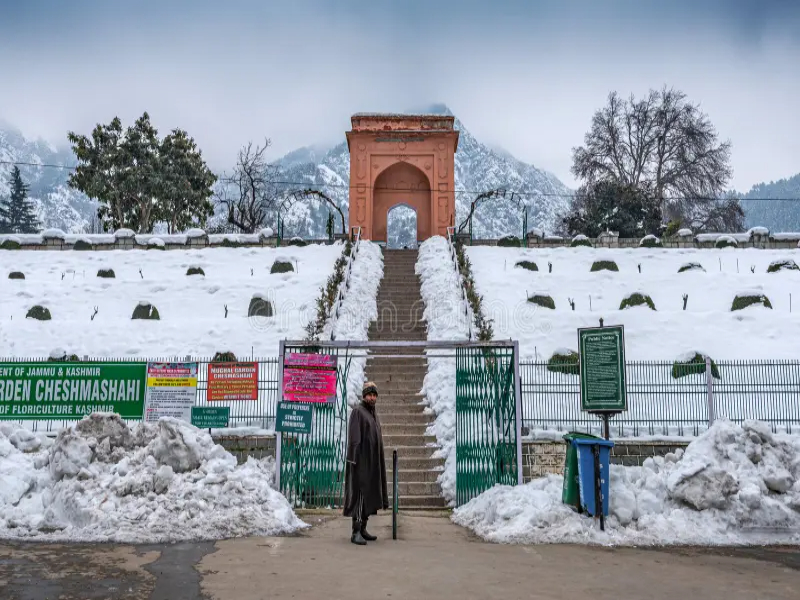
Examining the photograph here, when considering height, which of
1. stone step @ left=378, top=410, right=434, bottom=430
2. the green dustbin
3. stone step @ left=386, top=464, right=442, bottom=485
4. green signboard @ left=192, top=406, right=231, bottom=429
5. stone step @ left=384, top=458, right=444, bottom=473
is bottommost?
stone step @ left=386, top=464, right=442, bottom=485

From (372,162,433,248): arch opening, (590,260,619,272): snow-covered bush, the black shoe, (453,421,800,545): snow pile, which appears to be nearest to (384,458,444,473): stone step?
(453,421,800,545): snow pile

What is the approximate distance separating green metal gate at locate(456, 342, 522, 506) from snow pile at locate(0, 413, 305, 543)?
105 inches

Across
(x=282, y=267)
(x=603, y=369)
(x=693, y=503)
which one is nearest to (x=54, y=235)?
(x=282, y=267)

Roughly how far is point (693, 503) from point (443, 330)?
379 inches

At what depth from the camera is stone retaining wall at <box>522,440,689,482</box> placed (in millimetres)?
11133

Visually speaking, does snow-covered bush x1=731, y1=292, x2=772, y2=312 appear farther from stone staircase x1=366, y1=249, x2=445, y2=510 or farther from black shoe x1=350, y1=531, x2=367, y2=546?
black shoe x1=350, y1=531, x2=367, y2=546

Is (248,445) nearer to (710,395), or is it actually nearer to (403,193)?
(710,395)

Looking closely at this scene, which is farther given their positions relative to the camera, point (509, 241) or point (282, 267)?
point (509, 241)

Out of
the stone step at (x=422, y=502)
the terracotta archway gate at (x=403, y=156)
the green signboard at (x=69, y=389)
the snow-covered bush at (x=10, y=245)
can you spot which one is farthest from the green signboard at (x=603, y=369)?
the snow-covered bush at (x=10, y=245)

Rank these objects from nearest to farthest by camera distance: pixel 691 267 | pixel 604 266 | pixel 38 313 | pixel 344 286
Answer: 1. pixel 38 313
2. pixel 344 286
3. pixel 691 267
4. pixel 604 266

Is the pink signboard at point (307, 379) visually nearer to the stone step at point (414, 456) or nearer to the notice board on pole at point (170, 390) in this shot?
the notice board on pole at point (170, 390)

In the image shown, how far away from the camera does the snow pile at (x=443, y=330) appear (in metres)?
11.8

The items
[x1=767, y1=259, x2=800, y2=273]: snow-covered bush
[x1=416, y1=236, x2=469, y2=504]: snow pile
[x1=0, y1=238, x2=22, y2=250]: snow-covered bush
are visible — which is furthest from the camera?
[x1=0, y1=238, x2=22, y2=250]: snow-covered bush

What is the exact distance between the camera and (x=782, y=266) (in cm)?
2394
